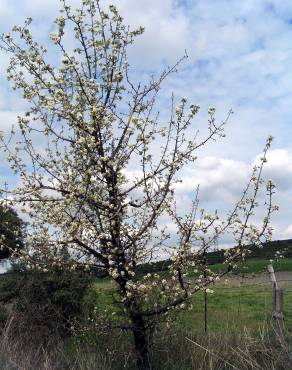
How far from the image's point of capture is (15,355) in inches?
351

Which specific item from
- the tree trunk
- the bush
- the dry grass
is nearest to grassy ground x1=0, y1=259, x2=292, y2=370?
the dry grass

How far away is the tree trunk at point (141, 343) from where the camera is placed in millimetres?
8230

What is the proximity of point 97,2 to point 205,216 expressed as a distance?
3668 millimetres

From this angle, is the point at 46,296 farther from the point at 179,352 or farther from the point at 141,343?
the point at 141,343

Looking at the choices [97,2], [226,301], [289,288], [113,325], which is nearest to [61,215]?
[113,325]

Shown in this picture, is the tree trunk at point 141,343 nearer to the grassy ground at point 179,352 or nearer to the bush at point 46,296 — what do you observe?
the grassy ground at point 179,352

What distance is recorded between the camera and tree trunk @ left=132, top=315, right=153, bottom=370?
27.0 feet

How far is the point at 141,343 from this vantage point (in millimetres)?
8406

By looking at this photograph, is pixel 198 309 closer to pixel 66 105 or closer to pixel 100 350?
pixel 100 350

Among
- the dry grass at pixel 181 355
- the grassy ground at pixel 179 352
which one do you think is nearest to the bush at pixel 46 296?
the grassy ground at pixel 179 352

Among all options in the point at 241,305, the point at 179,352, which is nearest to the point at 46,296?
the point at 241,305

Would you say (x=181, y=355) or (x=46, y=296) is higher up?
(x=46, y=296)

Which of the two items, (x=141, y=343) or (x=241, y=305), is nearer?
(x=141, y=343)

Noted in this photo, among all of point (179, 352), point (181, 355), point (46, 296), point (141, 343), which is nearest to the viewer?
point (141, 343)
